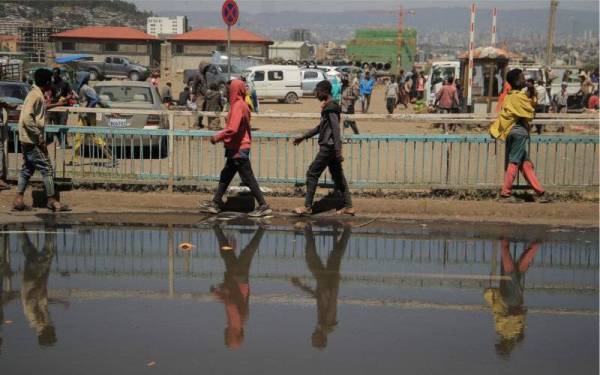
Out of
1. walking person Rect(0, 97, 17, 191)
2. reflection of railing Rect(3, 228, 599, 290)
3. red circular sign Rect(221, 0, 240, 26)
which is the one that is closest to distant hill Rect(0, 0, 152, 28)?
red circular sign Rect(221, 0, 240, 26)

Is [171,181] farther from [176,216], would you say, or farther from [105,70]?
[105,70]

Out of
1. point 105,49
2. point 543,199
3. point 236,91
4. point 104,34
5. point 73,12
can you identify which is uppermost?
Result: point 73,12

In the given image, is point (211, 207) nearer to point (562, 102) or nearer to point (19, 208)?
point (19, 208)

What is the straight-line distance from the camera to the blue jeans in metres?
10.2

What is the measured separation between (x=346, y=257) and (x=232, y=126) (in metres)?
2.51

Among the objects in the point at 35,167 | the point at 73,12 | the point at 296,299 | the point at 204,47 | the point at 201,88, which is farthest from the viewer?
the point at 73,12

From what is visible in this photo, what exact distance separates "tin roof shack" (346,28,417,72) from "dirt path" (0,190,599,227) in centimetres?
6957

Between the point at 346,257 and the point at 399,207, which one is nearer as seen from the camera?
the point at 346,257

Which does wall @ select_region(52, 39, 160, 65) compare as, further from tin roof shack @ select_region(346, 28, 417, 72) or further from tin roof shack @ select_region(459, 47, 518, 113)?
tin roof shack @ select_region(459, 47, 518, 113)

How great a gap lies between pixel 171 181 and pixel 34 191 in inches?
72.2

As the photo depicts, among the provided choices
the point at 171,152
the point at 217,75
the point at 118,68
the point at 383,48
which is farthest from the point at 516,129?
the point at 383,48

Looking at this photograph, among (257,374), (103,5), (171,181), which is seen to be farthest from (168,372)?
(103,5)

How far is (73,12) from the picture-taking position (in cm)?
9262

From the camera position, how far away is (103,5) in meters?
108
